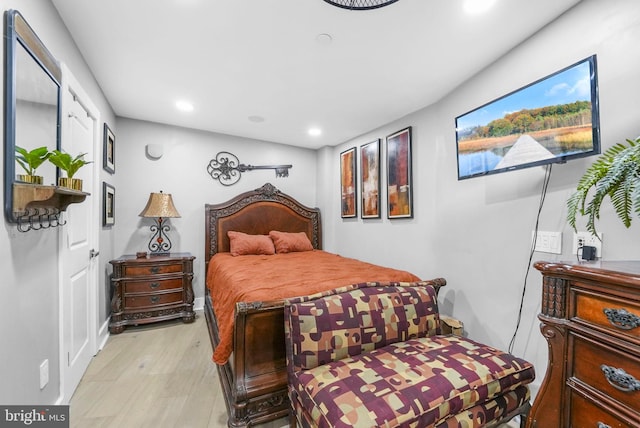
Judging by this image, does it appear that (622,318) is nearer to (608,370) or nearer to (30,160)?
(608,370)

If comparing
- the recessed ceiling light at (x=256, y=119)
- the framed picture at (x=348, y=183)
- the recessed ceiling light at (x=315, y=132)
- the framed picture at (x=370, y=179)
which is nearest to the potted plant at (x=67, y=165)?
the recessed ceiling light at (x=256, y=119)

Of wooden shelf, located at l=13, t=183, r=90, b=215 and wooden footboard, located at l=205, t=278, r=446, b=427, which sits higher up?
wooden shelf, located at l=13, t=183, r=90, b=215

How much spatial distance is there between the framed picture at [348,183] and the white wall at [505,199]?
27.9 inches

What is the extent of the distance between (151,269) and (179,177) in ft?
4.14

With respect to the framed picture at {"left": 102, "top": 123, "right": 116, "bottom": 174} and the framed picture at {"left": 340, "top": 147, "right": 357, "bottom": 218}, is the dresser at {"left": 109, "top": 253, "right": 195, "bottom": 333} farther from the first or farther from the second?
the framed picture at {"left": 340, "top": 147, "right": 357, "bottom": 218}

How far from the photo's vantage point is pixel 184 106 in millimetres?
2926

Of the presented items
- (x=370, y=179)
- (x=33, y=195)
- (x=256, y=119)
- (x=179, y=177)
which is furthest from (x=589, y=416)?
(x=179, y=177)

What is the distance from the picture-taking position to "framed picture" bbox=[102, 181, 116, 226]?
8.75 ft

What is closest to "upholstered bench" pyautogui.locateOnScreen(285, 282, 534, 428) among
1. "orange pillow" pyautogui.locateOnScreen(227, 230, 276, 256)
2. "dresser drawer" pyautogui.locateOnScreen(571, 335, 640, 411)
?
"dresser drawer" pyautogui.locateOnScreen(571, 335, 640, 411)

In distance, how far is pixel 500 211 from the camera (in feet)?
6.59

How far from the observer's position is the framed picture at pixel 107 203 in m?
2.67

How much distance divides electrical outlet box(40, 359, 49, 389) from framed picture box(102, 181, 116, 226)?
154 centimetres

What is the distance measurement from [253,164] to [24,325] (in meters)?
3.13

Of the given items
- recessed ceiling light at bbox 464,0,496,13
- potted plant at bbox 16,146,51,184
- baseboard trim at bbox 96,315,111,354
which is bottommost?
baseboard trim at bbox 96,315,111,354
